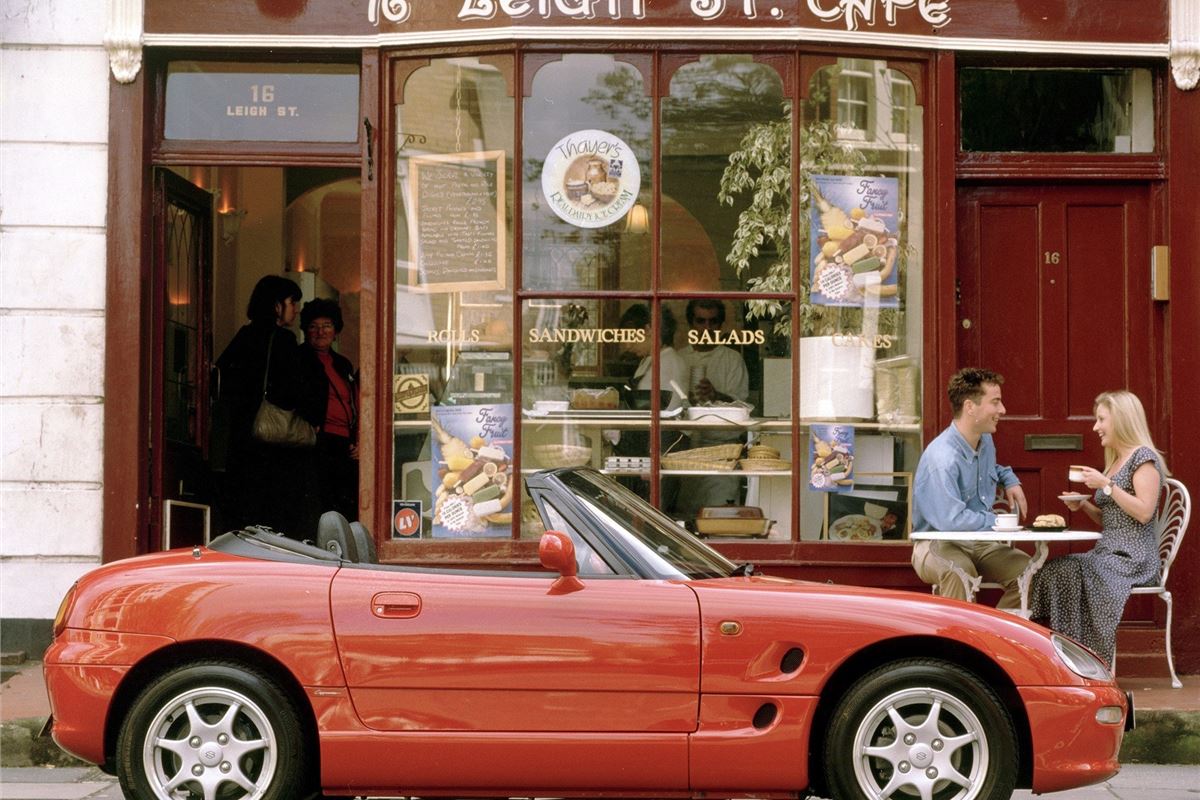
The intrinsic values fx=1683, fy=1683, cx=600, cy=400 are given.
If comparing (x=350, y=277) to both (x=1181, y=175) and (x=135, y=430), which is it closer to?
(x=135, y=430)

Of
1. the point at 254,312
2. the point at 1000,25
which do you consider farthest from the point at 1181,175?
the point at 254,312

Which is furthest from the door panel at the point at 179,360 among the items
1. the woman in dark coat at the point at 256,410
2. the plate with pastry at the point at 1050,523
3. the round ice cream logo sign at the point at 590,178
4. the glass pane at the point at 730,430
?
the plate with pastry at the point at 1050,523

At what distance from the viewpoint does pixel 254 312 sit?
11.3 meters

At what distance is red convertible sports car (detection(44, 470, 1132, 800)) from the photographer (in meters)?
5.71

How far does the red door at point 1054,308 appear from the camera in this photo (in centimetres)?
980

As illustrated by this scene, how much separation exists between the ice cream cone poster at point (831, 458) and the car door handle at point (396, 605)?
14.2 ft

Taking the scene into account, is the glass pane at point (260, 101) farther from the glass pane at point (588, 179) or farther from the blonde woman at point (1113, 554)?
the blonde woman at point (1113, 554)

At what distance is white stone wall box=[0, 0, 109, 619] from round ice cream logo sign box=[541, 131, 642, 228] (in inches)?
103

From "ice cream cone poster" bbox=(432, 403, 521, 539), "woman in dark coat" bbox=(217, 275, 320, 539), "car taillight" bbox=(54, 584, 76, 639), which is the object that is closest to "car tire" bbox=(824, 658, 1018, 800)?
"car taillight" bbox=(54, 584, 76, 639)

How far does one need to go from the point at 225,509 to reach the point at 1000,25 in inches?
234

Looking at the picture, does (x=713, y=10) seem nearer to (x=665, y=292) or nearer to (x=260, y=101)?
(x=665, y=292)

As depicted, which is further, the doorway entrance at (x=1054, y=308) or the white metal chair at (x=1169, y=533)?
the doorway entrance at (x=1054, y=308)

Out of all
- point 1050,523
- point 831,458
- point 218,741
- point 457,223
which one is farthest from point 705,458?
point 218,741

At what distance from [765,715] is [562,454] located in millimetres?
4131
